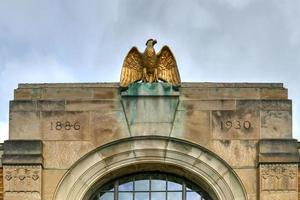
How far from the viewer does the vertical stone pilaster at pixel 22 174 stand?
3734 centimetres

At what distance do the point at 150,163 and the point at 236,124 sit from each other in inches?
86.4

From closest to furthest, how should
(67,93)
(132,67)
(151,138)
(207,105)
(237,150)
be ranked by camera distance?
(237,150) → (151,138) → (207,105) → (67,93) → (132,67)

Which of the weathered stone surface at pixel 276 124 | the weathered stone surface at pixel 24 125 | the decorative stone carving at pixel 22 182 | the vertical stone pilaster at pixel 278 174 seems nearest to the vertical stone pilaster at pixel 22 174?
the decorative stone carving at pixel 22 182

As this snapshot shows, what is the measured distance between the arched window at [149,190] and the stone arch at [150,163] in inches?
18.6

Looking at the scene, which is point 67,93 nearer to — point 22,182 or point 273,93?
point 22,182

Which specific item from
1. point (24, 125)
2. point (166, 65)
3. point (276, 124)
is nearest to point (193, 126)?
point (166, 65)

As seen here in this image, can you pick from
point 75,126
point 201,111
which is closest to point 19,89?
point 75,126

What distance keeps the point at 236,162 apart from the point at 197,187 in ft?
4.18

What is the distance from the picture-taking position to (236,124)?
37.9 m

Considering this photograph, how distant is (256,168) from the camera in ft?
123

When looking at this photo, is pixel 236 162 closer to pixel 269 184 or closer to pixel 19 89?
pixel 269 184

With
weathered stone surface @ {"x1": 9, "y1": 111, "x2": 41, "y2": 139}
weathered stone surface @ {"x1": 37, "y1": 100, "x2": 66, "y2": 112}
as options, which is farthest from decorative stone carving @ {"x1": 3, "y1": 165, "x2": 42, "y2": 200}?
weathered stone surface @ {"x1": 37, "y1": 100, "x2": 66, "y2": 112}

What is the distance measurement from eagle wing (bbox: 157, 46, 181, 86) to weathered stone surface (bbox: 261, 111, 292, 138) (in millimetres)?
2306

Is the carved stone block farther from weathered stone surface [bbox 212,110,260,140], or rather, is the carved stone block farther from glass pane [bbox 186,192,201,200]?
glass pane [bbox 186,192,201,200]
